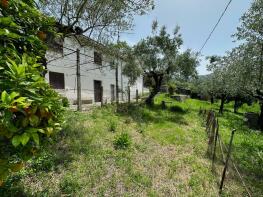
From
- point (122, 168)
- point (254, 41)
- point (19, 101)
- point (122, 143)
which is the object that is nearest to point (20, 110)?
point (19, 101)

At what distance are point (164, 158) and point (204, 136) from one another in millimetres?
4079

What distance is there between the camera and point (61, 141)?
6520 mm

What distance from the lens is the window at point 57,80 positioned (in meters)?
13.7

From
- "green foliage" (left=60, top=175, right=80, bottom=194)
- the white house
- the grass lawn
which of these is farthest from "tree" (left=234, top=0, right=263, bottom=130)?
"green foliage" (left=60, top=175, right=80, bottom=194)

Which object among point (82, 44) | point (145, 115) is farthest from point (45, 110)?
point (145, 115)

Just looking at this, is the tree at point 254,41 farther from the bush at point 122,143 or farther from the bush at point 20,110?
the bush at point 20,110

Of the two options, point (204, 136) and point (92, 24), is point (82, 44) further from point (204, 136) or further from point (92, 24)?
point (204, 136)

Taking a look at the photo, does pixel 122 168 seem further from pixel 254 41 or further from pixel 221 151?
pixel 254 41

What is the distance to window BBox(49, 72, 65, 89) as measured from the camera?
45.1 feet

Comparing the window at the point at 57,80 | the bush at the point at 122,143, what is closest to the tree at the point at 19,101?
the bush at the point at 122,143

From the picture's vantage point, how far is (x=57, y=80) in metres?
14.3

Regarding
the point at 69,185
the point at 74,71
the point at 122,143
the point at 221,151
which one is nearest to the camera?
the point at 69,185

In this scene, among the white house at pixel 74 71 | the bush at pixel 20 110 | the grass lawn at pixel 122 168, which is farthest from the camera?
the white house at pixel 74 71

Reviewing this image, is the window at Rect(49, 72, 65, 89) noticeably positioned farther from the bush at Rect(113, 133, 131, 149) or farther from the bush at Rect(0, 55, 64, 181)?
the bush at Rect(0, 55, 64, 181)
